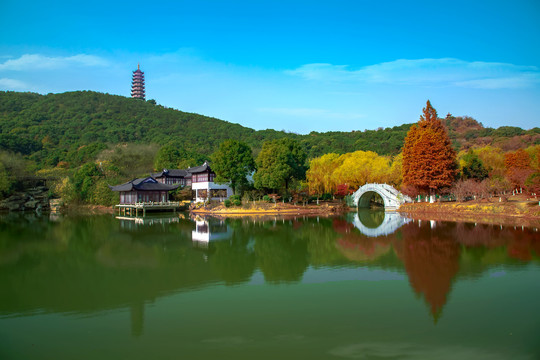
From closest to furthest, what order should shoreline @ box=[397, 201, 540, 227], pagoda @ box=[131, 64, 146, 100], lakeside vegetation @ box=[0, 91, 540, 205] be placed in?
shoreline @ box=[397, 201, 540, 227] < lakeside vegetation @ box=[0, 91, 540, 205] < pagoda @ box=[131, 64, 146, 100]

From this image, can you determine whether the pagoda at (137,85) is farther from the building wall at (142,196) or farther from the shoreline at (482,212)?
the shoreline at (482,212)

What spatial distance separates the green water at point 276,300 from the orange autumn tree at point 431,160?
1331cm

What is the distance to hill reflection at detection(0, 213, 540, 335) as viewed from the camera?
952cm

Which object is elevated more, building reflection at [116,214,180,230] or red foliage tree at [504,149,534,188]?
red foliage tree at [504,149,534,188]

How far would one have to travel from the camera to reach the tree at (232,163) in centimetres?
3594

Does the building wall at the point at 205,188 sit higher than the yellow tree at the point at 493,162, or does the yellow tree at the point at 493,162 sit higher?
the yellow tree at the point at 493,162

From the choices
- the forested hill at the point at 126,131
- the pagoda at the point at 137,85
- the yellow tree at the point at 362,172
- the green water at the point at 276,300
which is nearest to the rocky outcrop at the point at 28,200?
the forested hill at the point at 126,131

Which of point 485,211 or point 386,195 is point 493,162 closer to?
point 386,195

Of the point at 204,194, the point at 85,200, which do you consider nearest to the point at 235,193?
the point at 204,194

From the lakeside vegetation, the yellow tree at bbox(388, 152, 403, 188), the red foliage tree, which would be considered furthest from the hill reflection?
the yellow tree at bbox(388, 152, 403, 188)

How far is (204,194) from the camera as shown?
4088 centimetres

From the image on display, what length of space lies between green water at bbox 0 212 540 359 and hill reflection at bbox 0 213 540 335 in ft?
0.20

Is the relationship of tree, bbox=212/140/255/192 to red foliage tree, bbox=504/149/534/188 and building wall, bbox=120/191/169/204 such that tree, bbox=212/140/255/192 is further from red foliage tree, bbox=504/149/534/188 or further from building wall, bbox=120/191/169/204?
red foliage tree, bbox=504/149/534/188

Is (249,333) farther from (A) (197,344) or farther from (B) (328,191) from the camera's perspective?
(B) (328,191)
